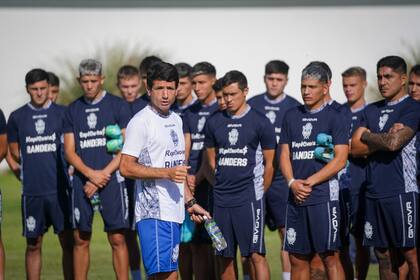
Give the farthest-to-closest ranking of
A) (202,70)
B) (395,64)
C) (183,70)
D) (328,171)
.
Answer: (183,70), (202,70), (395,64), (328,171)

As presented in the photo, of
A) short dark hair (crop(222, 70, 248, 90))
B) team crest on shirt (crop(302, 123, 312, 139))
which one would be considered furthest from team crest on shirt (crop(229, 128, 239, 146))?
team crest on shirt (crop(302, 123, 312, 139))

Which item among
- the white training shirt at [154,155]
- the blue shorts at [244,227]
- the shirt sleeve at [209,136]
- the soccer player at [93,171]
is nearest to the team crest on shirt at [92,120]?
the soccer player at [93,171]

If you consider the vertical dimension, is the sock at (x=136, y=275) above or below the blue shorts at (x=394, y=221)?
below

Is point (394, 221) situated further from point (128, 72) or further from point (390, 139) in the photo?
point (128, 72)

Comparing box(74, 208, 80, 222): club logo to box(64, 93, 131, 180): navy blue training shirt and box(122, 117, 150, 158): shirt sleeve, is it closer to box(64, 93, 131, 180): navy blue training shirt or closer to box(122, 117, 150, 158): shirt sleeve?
box(64, 93, 131, 180): navy blue training shirt

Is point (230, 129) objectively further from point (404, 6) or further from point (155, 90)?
point (404, 6)

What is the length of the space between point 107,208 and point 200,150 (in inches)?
44.1

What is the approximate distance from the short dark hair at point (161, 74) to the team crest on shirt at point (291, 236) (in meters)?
1.83

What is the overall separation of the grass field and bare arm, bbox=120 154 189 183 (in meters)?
3.70

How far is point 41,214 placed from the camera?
1080 cm

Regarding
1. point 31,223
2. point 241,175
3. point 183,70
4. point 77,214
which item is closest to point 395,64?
point 241,175

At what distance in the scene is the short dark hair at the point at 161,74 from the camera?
8367mm

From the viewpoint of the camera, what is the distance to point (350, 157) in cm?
1067

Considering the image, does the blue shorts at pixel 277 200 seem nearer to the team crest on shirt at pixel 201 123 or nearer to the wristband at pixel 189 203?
the team crest on shirt at pixel 201 123
